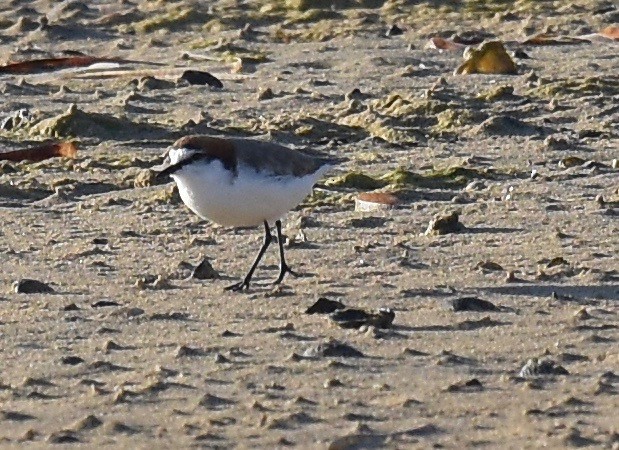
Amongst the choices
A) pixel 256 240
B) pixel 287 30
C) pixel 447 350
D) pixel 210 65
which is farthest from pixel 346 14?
pixel 447 350

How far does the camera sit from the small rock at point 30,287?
6250mm

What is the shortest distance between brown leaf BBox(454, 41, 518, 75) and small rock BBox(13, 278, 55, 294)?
464 centimetres

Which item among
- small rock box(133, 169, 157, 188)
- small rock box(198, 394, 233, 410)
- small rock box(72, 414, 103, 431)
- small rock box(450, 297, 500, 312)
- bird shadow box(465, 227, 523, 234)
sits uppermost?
small rock box(133, 169, 157, 188)

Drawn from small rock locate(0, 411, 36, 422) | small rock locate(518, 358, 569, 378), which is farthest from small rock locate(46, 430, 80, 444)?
small rock locate(518, 358, 569, 378)

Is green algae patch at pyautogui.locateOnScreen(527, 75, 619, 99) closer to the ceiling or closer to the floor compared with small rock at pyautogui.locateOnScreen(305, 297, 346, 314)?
closer to the ceiling

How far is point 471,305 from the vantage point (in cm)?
589

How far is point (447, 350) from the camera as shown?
5359mm

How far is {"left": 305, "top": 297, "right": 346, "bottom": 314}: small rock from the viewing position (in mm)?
5898

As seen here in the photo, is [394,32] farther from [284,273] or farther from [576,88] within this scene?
[284,273]

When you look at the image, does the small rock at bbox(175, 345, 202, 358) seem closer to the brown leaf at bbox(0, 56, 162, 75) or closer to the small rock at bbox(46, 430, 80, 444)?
the small rock at bbox(46, 430, 80, 444)

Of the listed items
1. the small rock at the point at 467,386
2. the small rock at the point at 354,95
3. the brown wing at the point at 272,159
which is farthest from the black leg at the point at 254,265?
the small rock at the point at 354,95

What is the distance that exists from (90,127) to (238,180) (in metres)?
2.93

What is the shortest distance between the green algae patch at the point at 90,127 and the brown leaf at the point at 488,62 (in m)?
2.13

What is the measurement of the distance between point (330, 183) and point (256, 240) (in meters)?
0.88
